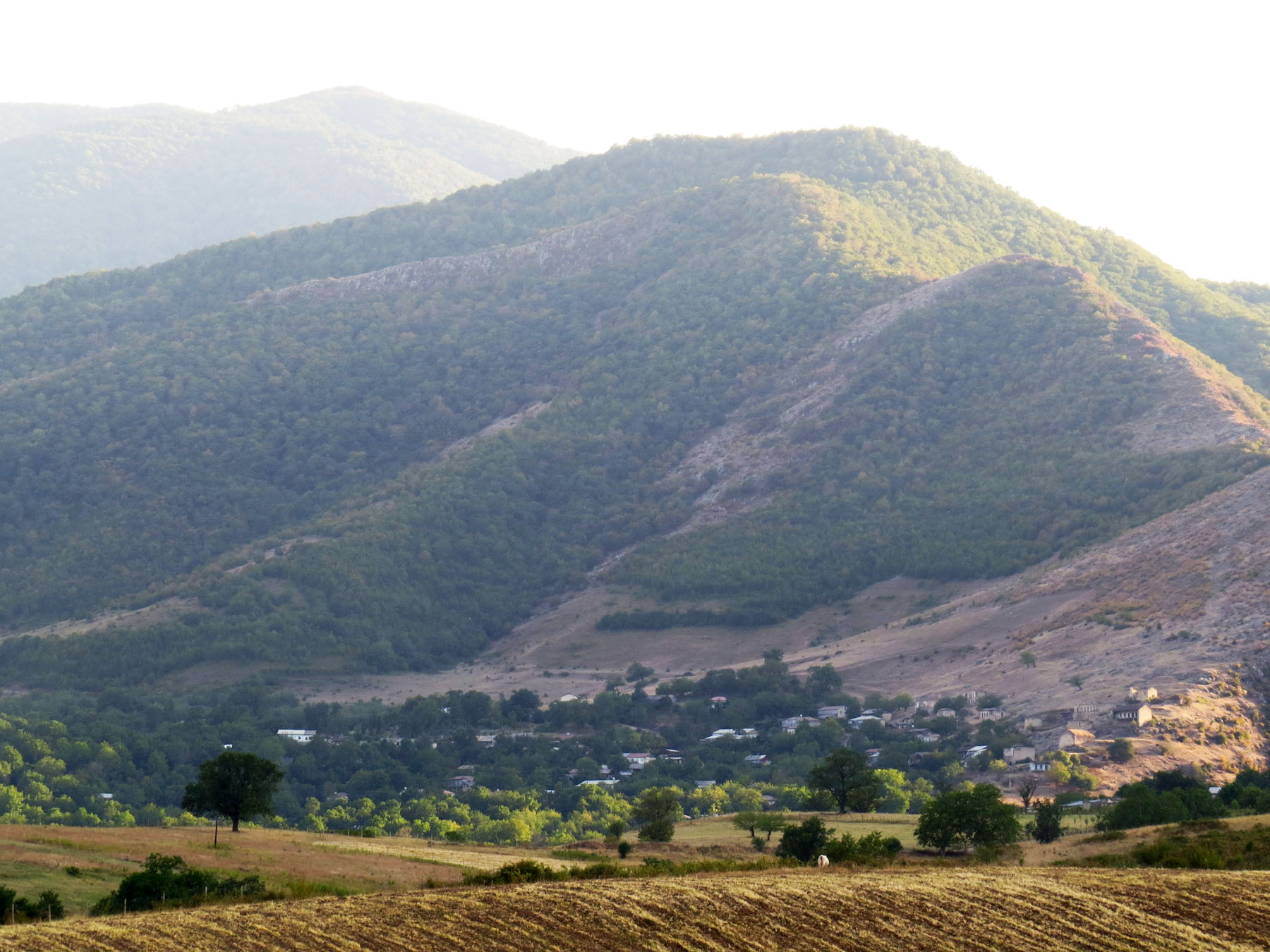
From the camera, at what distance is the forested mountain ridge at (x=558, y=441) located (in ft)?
439

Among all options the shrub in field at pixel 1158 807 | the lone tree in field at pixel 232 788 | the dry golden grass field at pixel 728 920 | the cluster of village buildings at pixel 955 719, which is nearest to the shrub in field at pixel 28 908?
the dry golden grass field at pixel 728 920

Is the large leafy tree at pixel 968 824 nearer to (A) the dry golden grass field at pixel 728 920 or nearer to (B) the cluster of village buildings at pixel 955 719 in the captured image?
(A) the dry golden grass field at pixel 728 920

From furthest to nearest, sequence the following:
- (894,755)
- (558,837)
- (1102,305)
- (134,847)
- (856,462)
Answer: (1102,305), (856,462), (894,755), (558,837), (134,847)

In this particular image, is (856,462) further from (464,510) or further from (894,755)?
(894,755)

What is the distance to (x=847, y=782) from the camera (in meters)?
69.5

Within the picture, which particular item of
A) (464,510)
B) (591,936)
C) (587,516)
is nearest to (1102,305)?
(587,516)

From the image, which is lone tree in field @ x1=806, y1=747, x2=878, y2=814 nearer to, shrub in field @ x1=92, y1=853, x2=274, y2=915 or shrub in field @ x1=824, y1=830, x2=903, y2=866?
shrub in field @ x1=824, y1=830, x2=903, y2=866

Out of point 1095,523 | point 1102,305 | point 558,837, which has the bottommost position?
point 558,837

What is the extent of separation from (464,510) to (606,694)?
46.5 metres

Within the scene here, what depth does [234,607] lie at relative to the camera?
13312 centimetres

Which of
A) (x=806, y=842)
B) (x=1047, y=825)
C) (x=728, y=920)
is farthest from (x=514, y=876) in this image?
(x=1047, y=825)

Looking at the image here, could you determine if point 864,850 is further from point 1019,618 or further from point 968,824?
point 1019,618

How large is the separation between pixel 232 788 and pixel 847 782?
2846 cm

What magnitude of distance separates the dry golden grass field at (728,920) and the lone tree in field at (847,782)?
30.2 meters
